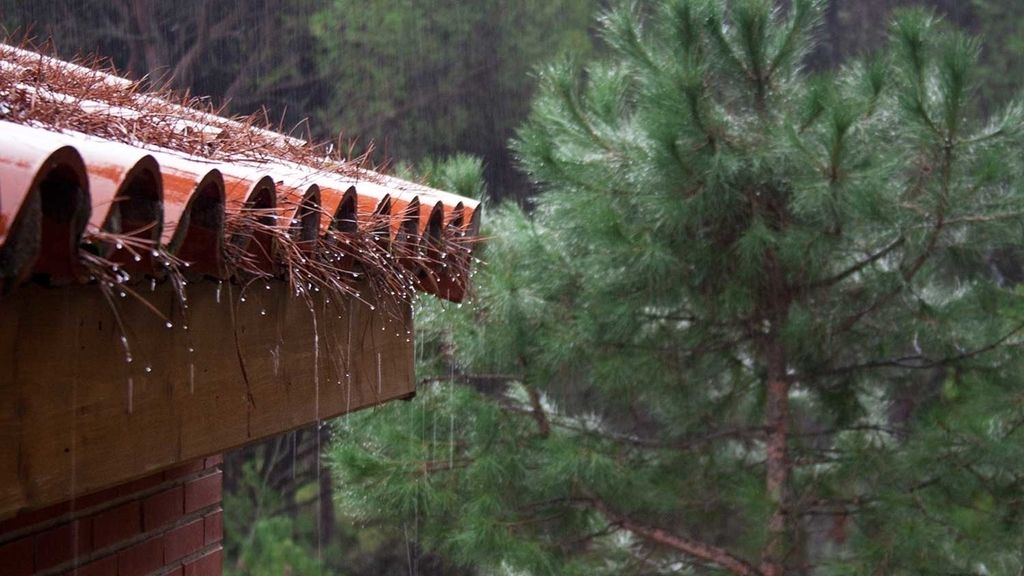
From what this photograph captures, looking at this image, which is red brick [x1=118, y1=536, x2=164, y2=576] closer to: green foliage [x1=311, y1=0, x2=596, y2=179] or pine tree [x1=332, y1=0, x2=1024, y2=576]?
pine tree [x1=332, y1=0, x2=1024, y2=576]

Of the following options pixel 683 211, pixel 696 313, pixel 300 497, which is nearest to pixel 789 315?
pixel 696 313

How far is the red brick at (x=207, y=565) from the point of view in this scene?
1982mm

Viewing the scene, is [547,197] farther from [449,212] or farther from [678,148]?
[449,212]

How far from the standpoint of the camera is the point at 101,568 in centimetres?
168

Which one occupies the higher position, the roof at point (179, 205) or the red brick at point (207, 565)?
the roof at point (179, 205)

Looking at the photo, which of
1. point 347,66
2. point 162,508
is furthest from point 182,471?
point 347,66

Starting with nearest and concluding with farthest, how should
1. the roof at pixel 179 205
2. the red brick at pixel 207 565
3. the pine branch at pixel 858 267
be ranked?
the roof at pixel 179 205 → the red brick at pixel 207 565 → the pine branch at pixel 858 267

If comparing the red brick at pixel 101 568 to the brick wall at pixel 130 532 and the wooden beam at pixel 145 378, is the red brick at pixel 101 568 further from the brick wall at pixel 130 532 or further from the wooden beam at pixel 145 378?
the wooden beam at pixel 145 378

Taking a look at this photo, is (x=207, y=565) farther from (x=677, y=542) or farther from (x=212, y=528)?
(x=677, y=542)

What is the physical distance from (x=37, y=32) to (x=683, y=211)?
584cm

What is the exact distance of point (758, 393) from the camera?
15.8 ft

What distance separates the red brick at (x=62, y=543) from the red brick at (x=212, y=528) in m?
0.44

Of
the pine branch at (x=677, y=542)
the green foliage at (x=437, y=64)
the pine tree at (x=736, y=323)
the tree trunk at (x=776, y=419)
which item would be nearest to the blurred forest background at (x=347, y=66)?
the green foliage at (x=437, y=64)

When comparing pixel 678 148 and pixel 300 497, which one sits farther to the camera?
pixel 300 497
